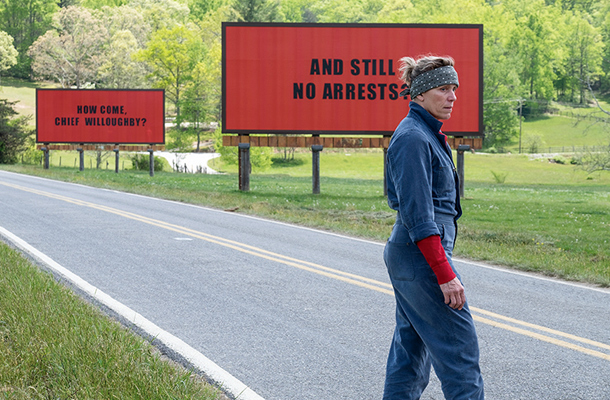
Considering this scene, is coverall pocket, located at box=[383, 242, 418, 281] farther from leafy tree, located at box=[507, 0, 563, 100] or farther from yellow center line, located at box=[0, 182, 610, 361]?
leafy tree, located at box=[507, 0, 563, 100]

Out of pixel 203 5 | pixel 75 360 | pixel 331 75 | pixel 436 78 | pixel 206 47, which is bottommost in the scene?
pixel 75 360

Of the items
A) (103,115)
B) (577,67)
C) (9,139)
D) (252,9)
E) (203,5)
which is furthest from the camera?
(203,5)

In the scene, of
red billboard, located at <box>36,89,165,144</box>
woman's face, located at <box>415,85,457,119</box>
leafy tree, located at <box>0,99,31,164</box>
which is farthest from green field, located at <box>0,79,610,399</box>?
leafy tree, located at <box>0,99,31,164</box>

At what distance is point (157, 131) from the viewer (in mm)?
38938

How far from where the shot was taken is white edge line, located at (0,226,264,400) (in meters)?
4.57

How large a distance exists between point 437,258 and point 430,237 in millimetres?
107

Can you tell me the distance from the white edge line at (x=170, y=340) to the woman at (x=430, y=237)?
5.27 ft

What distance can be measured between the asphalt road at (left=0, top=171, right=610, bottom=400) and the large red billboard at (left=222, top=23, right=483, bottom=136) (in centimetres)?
1126

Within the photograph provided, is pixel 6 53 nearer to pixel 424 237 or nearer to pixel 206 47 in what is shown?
pixel 206 47

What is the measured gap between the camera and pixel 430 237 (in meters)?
3.08

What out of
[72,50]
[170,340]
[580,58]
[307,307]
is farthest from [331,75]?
[580,58]

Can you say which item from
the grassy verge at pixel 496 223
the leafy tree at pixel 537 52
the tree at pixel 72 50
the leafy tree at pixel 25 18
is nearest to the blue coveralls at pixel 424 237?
the grassy verge at pixel 496 223

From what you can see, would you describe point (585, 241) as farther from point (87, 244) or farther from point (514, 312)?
point (87, 244)

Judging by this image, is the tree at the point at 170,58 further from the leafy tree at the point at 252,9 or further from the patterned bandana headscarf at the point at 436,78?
the patterned bandana headscarf at the point at 436,78
